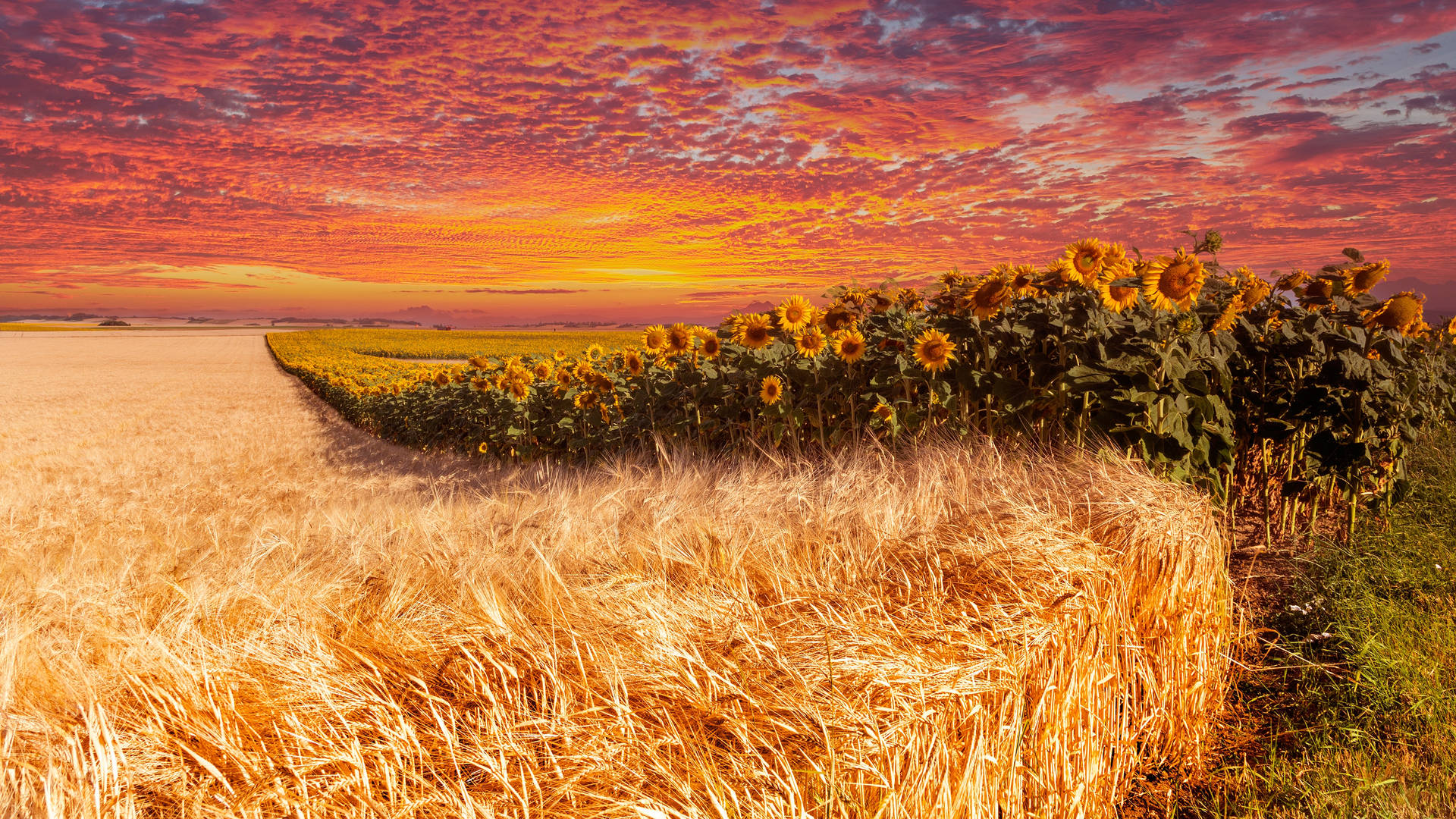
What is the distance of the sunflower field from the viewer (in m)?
3.55

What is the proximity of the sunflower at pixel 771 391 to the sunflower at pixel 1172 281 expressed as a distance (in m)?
2.30

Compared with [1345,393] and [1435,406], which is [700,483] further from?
[1435,406]

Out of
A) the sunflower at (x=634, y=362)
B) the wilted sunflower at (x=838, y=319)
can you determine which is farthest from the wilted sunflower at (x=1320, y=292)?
the sunflower at (x=634, y=362)

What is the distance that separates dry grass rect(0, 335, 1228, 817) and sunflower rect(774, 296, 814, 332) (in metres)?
2.24

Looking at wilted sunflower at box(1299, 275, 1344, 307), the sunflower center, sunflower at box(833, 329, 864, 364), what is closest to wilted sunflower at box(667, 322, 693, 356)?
sunflower at box(833, 329, 864, 364)

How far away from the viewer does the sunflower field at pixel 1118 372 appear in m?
3.55

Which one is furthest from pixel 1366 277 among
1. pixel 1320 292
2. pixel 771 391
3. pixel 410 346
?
pixel 410 346

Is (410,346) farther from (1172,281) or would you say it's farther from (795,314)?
(1172,281)

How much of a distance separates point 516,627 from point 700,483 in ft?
5.26

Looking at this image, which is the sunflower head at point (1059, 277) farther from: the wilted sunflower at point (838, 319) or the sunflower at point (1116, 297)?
the wilted sunflower at point (838, 319)

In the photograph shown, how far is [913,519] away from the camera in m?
2.73

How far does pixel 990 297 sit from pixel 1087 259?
49cm

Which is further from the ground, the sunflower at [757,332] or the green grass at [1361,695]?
the sunflower at [757,332]

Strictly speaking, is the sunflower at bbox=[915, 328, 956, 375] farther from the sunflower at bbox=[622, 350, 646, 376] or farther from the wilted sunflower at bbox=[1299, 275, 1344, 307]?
the sunflower at bbox=[622, 350, 646, 376]
